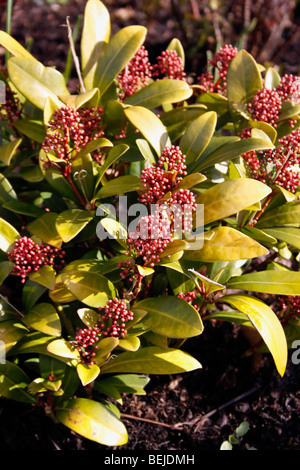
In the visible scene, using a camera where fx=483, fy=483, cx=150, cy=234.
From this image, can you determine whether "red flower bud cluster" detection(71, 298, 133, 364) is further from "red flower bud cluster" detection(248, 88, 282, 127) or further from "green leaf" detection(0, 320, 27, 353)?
"red flower bud cluster" detection(248, 88, 282, 127)

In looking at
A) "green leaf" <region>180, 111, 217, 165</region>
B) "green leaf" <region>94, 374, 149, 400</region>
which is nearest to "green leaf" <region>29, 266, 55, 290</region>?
"green leaf" <region>94, 374, 149, 400</region>

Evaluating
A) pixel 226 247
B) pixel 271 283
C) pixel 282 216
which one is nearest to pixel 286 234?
pixel 282 216

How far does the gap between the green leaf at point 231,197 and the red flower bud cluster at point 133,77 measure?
2.11 feet

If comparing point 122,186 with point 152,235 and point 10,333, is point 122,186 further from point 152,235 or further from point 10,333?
point 10,333

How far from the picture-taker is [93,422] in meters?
1.55

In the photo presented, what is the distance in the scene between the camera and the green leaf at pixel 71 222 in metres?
1.52

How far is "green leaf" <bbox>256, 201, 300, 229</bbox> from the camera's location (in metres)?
1.68

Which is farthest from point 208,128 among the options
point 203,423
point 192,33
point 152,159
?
point 192,33

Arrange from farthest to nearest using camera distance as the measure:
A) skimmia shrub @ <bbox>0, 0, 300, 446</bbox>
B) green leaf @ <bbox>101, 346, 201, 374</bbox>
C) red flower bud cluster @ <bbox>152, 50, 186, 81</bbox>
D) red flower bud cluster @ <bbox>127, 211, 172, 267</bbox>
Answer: red flower bud cluster @ <bbox>152, 50, 186, 81</bbox> → green leaf @ <bbox>101, 346, 201, 374</bbox> → skimmia shrub @ <bbox>0, 0, 300, 446</bbox> → red flower bud cluster @ <bbox>127, 211, 172, 267</bbox>

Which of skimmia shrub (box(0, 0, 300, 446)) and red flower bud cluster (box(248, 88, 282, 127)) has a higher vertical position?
red flower bud cluster (box(248, 88, 282, 127))

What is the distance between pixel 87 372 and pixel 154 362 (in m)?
0.26

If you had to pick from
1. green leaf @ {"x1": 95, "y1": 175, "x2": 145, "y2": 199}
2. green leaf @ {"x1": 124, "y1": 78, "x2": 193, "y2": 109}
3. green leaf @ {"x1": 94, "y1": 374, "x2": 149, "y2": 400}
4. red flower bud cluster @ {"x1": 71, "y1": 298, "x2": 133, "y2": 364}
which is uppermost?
green leaf @ {"x1": 124, "y1": 78, "x2": 193, "y2": 109}

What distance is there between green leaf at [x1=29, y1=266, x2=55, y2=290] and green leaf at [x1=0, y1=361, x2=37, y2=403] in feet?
1.26

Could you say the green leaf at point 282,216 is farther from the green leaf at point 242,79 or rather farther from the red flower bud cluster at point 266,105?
the green leaf at point 242,79
